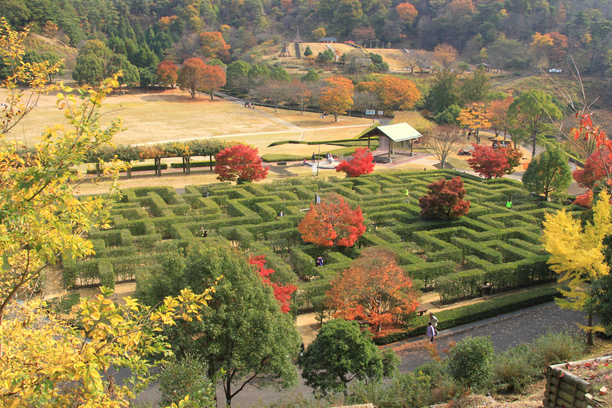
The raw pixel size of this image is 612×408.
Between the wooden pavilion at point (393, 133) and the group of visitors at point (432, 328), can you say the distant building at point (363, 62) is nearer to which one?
the wooden pavilion at point (393, 133)

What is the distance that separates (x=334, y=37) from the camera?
14788 cm

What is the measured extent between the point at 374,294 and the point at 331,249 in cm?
762

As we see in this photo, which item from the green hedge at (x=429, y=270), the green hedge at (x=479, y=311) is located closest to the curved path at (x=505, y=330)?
the green hedge at (x=479, y=311)

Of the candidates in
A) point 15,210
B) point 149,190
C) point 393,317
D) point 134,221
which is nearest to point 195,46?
point 149,190

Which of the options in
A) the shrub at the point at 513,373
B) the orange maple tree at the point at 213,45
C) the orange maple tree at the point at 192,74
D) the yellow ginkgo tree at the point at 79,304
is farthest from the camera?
the orange maple tree at the point at 213,45

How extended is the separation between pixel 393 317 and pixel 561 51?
109945mm

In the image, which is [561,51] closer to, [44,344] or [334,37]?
[334,37]

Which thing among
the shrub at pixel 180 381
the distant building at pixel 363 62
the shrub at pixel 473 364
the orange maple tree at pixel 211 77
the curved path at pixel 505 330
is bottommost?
the curved path at pixel 505 330

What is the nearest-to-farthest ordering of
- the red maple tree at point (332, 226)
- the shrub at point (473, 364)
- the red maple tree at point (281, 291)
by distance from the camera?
the shrub at point (473, 364), the red maple tree at point (281, 291), the red maple tree at point (332, 226)

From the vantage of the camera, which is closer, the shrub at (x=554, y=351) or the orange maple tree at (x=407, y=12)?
the shrub at (x=554, y=351)

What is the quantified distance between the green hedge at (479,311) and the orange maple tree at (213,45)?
116 meters

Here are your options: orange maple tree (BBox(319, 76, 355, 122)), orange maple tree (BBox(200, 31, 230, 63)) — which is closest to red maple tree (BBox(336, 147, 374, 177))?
orange maple tree (BBox(319, 76, 355, 122))

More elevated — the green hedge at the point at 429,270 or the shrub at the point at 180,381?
the shrub at the point at 180,381

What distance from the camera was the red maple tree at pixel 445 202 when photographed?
3219 centimetres
